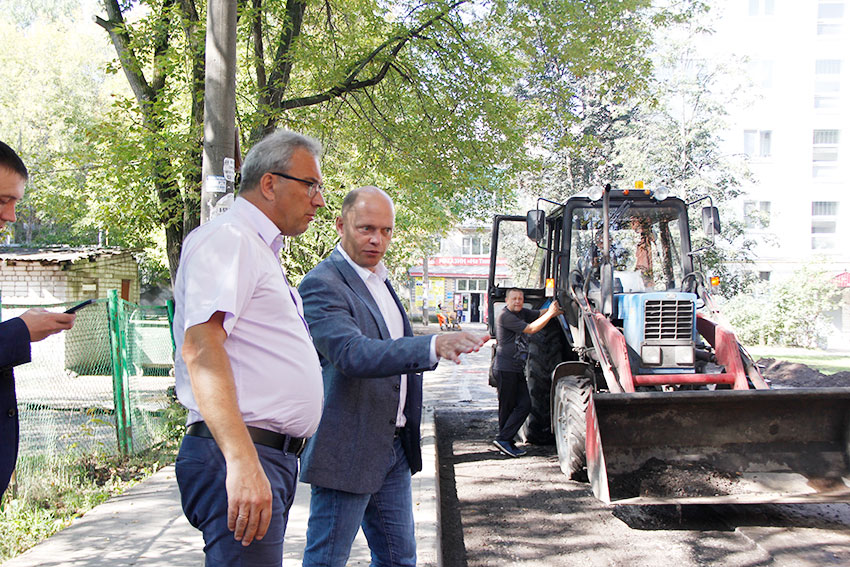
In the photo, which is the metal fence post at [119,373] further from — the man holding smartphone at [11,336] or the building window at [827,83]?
the building window at [827,83]

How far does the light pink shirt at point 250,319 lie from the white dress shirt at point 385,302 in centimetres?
76

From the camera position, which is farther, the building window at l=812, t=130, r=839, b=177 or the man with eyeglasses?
the building window at l=812, t=130, r=839, b=177

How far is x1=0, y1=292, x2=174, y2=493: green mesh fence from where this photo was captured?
6.50 meters

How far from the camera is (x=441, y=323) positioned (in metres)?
38.7

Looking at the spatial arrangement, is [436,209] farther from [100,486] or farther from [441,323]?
[441,323]

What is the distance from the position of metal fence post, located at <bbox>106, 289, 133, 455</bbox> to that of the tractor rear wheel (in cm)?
452

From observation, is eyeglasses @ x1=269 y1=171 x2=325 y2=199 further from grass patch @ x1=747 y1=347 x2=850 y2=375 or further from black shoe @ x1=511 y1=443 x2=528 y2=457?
grass patch @ x1=747 y1=347 x2=850 y2=375

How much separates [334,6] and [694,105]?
17465 millimetres

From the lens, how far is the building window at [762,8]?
123 feet

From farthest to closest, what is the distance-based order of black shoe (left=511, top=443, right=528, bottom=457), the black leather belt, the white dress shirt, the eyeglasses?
black shoe (left=511, top=443, right=528, bottom=457), the white dress shirt, the eyeglasses, the black leather belt

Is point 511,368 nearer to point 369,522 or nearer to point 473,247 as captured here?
point 369,522

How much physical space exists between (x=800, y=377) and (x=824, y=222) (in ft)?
87.2

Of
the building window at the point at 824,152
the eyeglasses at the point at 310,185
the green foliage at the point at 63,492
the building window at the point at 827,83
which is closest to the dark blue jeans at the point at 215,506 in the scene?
the eyeglasses at the point at 310,185

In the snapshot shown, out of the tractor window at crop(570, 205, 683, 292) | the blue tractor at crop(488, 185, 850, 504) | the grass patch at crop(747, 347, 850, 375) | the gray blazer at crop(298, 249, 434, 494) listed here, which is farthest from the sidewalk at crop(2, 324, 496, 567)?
the grass patch at crop(747, 347, 850, 375)
